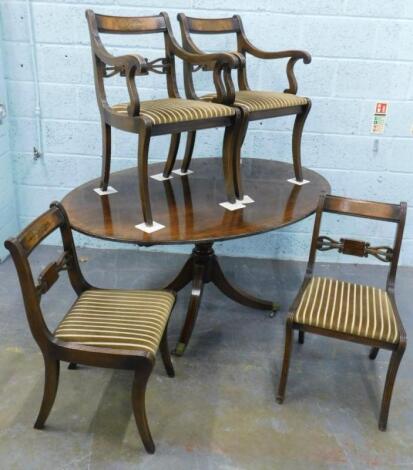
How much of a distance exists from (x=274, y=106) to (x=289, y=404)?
1.20 m

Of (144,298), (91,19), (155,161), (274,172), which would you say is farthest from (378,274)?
(91,19)

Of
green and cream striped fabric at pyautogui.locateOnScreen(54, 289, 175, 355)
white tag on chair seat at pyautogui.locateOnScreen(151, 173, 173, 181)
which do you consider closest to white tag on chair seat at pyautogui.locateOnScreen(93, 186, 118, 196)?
white tag on chair seat at pyautogui.locateOnScreen(151, 173, 173, 181)

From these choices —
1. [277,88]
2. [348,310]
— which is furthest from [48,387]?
[277,88]

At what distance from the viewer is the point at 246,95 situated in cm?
211

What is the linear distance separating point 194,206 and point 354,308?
0.74 metres

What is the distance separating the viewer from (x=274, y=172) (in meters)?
2.42

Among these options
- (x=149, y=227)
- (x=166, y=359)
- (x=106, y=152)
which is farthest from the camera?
(x=106, y=152)

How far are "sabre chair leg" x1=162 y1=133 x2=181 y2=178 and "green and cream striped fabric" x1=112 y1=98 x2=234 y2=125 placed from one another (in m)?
0.32

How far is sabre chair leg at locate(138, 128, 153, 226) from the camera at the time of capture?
1.65 meters

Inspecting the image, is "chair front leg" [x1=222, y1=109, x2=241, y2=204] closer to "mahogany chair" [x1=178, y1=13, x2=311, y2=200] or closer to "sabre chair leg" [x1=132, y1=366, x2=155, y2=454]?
"mahogany chair" [x1=178, y1=13, x2=311, y2=200]

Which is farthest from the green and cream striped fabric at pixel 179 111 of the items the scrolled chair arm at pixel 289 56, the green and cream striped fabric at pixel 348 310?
the green and cream striped fabric at pixel 348 310

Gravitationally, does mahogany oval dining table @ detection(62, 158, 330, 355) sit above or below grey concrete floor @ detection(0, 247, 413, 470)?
above

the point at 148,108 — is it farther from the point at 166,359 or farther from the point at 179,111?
the point at 166,359

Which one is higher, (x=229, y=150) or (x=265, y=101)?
(x=265, y=101)
